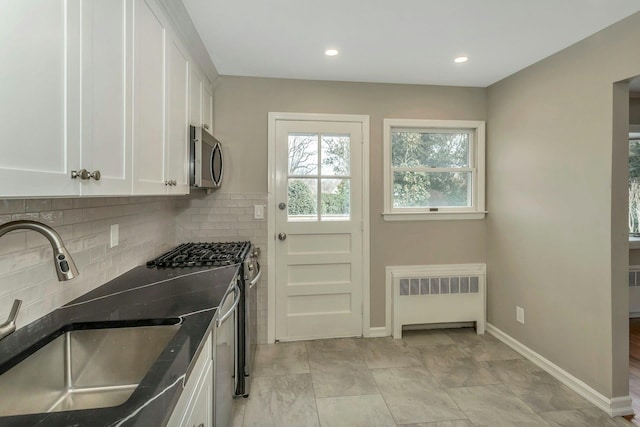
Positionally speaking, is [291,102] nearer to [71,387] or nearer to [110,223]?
[110,223]

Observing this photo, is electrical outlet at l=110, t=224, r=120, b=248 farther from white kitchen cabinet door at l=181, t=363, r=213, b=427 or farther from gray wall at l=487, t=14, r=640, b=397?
gray wall at l=487, t=14, r=640, b=397

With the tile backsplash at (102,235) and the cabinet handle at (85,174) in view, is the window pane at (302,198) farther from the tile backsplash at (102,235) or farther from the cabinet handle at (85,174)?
the cabinet handle at (85,174)

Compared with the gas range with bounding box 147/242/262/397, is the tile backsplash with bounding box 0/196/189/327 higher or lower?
higher

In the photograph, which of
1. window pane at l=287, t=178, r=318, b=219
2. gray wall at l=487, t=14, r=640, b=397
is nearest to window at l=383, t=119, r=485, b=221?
gray wall at l=487, t=14, r=640, b=397

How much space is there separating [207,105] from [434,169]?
2168 mm

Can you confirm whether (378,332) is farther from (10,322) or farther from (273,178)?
(10,322)

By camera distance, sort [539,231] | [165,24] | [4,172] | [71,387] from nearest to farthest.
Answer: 1. [4,172]
2. [71,387]
3. [165,24]
4. [539,231]

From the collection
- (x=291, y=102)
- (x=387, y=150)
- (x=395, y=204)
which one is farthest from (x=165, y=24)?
(x=395, y=204)

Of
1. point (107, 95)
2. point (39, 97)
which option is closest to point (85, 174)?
point (39, 97)

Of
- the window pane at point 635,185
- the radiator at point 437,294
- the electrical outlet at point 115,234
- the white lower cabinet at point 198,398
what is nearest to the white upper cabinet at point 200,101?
the electrical outlet at point 115,234

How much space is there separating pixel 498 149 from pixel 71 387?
3.39 metres

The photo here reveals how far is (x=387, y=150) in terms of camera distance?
2.97 meters

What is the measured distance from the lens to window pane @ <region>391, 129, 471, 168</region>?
121 inches

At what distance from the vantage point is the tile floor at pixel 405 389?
1909 millimetres
